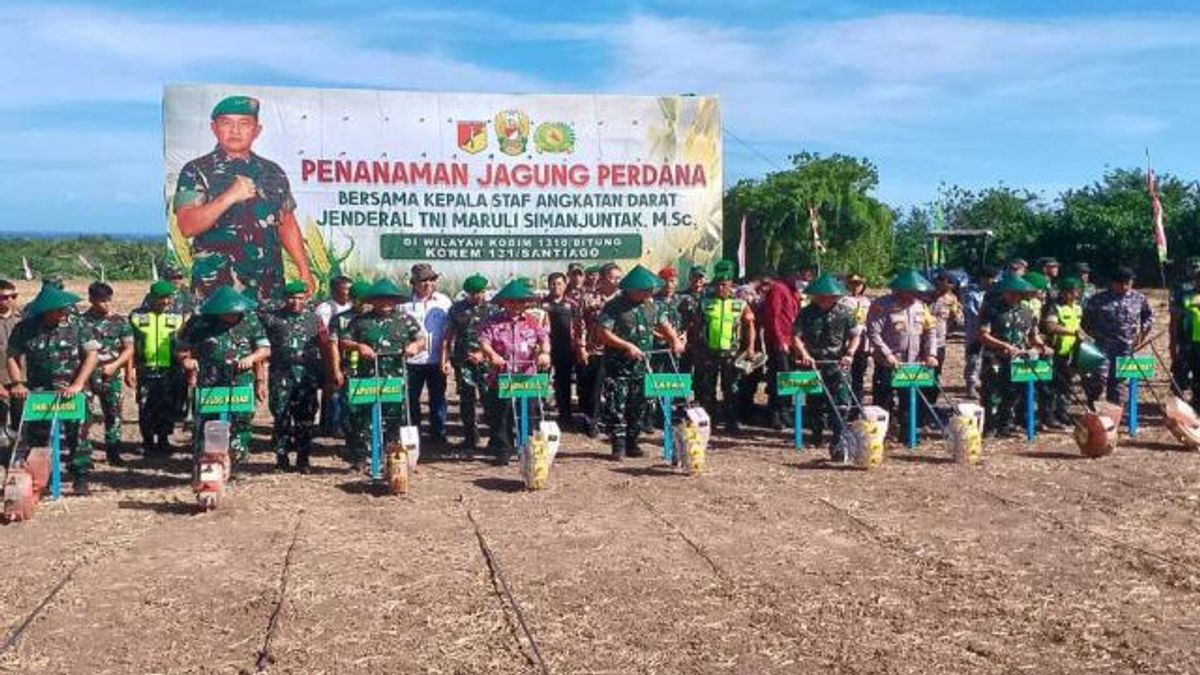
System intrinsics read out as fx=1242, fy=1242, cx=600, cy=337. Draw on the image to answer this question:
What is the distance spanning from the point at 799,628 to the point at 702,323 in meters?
5.99

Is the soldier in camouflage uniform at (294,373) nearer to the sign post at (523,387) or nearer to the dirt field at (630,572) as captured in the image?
the dirt field at (630,572)

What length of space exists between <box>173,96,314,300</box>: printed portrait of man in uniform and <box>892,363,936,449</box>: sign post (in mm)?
6209

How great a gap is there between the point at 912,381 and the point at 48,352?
6.92m

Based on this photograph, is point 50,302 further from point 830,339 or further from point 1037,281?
point 1037,281

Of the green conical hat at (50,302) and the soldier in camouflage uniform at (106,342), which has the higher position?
the green conical hat at (50,302)

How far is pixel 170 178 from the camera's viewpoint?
1270cm

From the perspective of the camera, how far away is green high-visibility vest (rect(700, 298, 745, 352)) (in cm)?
1162

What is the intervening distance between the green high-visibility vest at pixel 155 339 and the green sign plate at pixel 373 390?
2.03 m

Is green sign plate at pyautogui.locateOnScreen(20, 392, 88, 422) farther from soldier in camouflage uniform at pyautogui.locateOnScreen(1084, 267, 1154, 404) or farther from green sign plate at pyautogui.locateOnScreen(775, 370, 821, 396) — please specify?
soldier in camouflage uniform at pyautogui.locateOnScreen(1084, 267, 1154, 404)

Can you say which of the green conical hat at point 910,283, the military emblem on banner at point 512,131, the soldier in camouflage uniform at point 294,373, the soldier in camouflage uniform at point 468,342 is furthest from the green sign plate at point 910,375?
the military emblem on banner at point 512,131

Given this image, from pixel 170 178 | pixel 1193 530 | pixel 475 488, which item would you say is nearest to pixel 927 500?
pixel 1193 530

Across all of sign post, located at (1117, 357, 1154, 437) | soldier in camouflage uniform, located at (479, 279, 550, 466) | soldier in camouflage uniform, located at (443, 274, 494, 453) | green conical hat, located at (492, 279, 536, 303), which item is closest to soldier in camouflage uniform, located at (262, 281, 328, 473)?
soldier in camouflage uniform, located at (443, 274, 494, 453)

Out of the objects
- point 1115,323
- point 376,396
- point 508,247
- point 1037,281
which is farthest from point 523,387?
point 1115,323

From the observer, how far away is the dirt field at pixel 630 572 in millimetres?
5637
